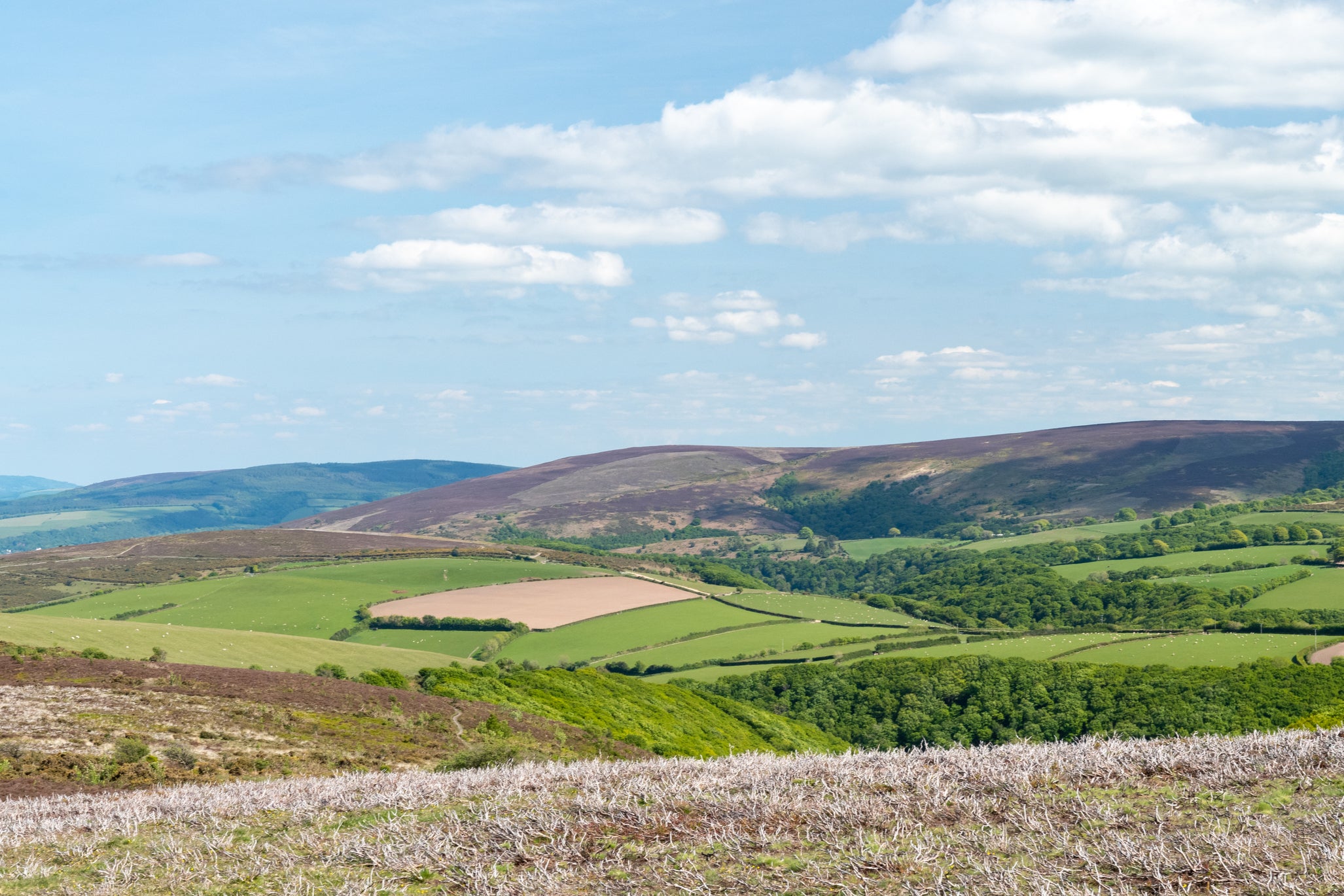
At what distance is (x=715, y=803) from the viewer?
15.1 meters

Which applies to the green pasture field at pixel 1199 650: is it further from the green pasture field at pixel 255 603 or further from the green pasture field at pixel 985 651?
the green pasture field at pixel 255 603

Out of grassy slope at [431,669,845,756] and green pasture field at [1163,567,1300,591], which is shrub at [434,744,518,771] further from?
green pasture field at [1163,567,1300,591]

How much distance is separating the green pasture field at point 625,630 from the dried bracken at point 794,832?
128m

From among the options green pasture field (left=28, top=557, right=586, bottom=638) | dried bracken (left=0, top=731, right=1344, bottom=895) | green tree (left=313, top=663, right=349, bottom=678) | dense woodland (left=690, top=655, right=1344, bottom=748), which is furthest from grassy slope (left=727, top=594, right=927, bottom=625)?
dried bracken (left=0, top=731, right=1344, bottom=895)

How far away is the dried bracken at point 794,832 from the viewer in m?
11.3

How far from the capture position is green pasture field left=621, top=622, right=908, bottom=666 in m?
150

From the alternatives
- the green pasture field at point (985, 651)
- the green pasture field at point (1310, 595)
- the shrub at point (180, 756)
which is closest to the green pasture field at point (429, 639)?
the green pasture field at point (985, 651)

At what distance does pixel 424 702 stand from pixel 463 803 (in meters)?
55.9

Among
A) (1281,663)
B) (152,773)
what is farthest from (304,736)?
(1281,663)

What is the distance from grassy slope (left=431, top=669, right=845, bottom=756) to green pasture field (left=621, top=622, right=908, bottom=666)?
33.6 meters

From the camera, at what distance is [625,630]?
163 meters

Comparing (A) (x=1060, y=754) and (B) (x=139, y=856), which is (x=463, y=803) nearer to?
(B) (x=139, y=856)

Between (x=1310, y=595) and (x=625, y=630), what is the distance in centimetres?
11032

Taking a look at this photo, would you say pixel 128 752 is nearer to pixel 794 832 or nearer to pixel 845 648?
pixel 794 832
